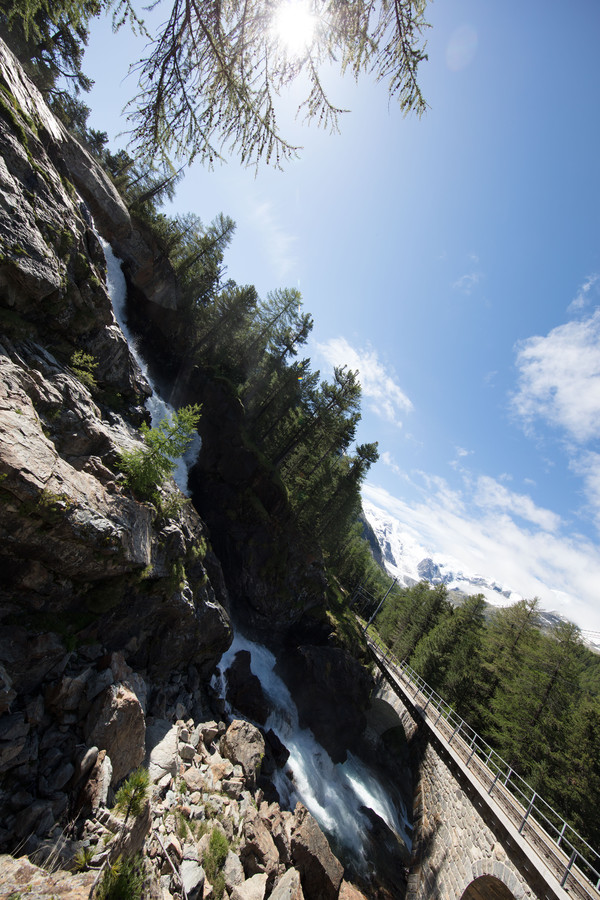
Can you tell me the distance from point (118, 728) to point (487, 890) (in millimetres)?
14906

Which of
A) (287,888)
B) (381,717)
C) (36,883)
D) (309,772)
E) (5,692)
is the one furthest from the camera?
(381,717)

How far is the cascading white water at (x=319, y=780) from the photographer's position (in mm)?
16672

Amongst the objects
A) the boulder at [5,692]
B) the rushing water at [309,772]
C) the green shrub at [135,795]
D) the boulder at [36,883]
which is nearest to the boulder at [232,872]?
the green shrub at [135,795]

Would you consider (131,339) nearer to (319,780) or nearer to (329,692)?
(329,692)

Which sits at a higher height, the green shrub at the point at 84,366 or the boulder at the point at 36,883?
the green shrub at the point at 84,366

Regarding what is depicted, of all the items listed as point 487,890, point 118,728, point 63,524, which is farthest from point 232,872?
point 63,524

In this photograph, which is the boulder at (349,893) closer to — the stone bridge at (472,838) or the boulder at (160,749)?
the stone bridge at (472,838)

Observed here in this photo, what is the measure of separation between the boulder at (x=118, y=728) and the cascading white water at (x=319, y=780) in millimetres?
8648

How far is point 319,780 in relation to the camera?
61.9ft

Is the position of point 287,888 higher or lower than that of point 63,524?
lower

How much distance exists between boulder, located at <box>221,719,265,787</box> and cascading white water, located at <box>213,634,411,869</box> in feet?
9.87

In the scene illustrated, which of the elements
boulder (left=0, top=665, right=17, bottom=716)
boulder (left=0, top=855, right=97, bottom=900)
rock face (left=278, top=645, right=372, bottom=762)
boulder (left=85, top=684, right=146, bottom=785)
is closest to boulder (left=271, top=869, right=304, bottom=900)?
boulder (left=85, top=684, right=146, bottom=785)

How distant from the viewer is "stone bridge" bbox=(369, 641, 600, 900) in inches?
406

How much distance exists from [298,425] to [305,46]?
28446mm
